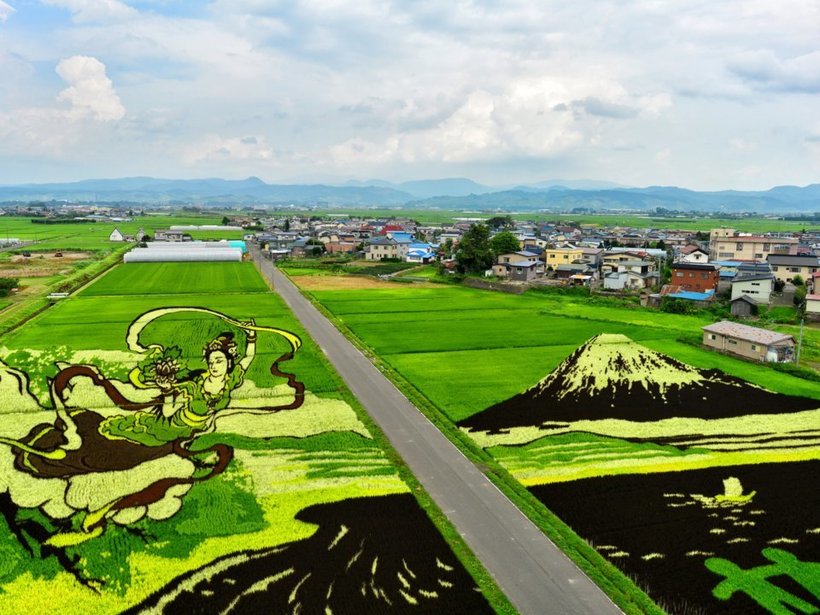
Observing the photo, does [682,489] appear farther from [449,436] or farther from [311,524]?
[311,524]

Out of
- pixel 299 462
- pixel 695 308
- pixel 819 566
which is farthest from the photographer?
pixel 695 308

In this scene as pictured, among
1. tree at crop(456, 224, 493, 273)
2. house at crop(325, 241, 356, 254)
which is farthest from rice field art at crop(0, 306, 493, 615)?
house at crop(325, 241, 356, 254)

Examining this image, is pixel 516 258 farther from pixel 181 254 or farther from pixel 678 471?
pixel 678 471

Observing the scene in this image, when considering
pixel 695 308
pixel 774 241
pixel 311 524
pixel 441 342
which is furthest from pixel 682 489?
pixel 774 241

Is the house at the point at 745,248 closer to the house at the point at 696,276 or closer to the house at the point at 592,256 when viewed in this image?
the house at the point at 592,256

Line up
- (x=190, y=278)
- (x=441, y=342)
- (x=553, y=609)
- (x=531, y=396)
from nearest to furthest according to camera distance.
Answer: (x=553, y=609), (x=531, y=396), (x=441, y=342), (x=190, y=278)

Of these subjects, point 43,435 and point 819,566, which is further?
point 43,435

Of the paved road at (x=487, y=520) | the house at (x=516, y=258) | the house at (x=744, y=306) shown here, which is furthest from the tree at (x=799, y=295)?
the paved road at (x=487, y=520)
